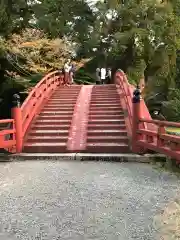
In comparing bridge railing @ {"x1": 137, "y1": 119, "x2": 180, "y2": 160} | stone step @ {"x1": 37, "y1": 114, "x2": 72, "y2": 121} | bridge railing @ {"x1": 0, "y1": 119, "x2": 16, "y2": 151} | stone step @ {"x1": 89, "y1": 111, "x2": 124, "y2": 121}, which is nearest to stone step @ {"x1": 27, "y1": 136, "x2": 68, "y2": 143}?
bridge railing @ {"x1": 0, "y1": 119, "x2": 16, "y2": 151}

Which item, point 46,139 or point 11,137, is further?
point 46,139

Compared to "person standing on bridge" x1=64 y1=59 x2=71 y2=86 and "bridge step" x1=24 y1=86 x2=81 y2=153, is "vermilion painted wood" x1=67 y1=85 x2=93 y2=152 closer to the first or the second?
"bridge step" x1=24 y1=86 x2=81 y2=153

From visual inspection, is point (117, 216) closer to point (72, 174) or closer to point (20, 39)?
point (72, 174)

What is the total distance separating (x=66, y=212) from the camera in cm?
545

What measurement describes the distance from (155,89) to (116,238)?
69.0 feet

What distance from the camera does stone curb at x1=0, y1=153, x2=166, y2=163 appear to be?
917 centimetres

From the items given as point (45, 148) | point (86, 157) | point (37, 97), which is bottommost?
point (86, 157)

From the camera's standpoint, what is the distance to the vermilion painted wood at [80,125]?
10234 millimetres

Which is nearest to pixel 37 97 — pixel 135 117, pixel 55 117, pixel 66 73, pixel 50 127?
pixel 55 117

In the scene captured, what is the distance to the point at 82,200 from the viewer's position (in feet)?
19.8

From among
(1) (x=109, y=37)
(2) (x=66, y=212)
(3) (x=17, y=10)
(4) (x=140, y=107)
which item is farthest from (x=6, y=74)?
(2) (x=66, y=212)

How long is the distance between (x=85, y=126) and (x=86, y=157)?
2.27m

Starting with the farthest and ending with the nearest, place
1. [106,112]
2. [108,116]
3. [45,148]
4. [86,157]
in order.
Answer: [106,112] → [108,116] → [45,148] → [86,157]

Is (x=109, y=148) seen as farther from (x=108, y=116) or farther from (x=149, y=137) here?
(x=108, y=116)
